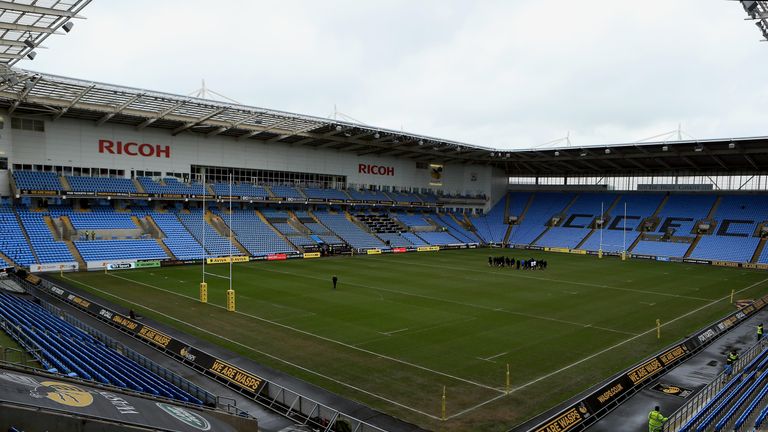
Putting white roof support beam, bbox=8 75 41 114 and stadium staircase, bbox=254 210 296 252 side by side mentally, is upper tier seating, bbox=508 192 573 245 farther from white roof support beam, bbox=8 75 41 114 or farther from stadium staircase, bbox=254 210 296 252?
white roof support beam, bbox=8 75 41 114

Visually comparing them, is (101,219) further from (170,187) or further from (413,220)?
(413,220)

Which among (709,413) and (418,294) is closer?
(709,413)

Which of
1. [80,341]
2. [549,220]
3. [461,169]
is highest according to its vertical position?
[461,169]

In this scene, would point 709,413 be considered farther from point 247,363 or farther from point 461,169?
point 461,169

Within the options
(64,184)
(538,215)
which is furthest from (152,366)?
(538,215)

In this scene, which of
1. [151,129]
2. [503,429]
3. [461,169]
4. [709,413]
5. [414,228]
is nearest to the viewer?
[709,413]

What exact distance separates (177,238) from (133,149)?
36.8 ft

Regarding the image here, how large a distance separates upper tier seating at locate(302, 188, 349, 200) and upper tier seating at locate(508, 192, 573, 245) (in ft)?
80.6

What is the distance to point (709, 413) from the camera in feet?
44.3

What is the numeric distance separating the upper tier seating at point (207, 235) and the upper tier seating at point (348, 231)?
45.5 feet

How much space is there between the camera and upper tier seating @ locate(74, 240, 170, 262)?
43344 millimetres

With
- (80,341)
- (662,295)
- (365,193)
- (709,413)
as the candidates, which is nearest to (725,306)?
(662,295)

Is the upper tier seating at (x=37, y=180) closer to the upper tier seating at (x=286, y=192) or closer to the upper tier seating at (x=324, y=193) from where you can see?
the upper tier seating at (x=286, y=192)

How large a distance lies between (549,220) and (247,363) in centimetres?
6331
